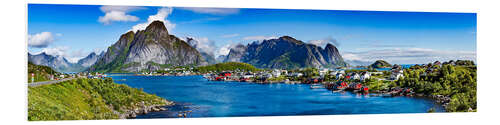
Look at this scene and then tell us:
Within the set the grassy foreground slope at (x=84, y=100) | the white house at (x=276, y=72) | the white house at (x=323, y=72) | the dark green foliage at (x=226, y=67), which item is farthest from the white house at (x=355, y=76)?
the grassy foreground slope at (x=84, y=100)

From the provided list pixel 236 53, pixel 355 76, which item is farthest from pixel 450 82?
pixel 236 53

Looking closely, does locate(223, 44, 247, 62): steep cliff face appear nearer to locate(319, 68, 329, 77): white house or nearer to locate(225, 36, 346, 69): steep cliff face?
locate(225, 36, 346, 69): steep cliff face

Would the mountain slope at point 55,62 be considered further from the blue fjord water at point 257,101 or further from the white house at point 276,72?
the white house at point 276,72

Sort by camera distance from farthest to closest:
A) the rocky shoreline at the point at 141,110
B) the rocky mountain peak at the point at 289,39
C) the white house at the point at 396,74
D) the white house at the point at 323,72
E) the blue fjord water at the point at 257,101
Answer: the white house at the point at 323,72
the white house at the point at 396,74
the rocky mountain peak at the point at 289,39
the blue fjord water at the point at 257,101
the rocky shoreline at the point at 141,110

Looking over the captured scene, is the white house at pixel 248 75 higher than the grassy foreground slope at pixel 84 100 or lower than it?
higher

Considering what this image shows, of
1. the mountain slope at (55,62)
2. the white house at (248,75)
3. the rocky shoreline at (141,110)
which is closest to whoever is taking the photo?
the mountain slope at (55,62)

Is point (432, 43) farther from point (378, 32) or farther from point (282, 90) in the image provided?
point (282, 90)

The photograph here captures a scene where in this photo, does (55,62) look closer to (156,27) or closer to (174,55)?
(156,27)
